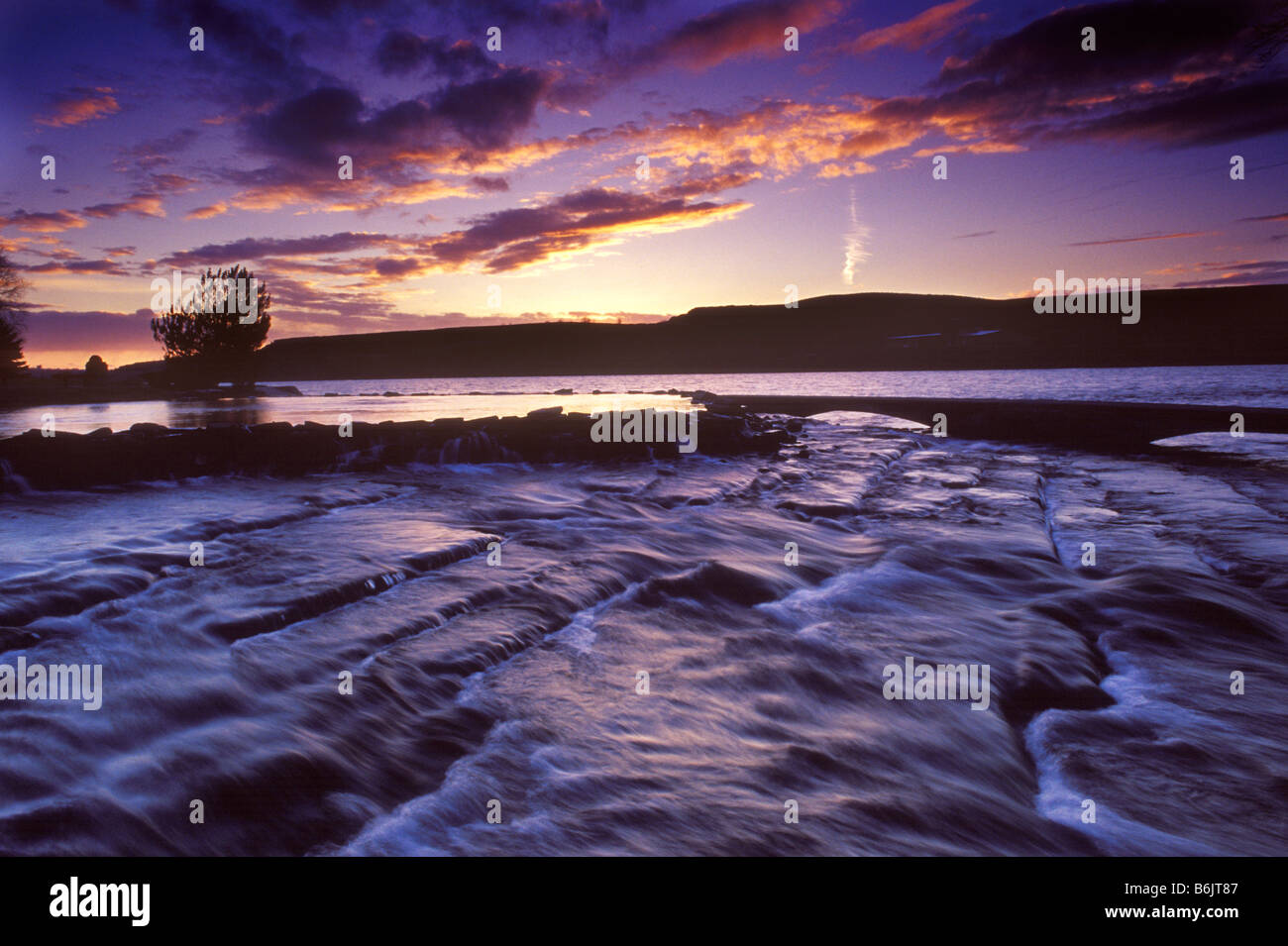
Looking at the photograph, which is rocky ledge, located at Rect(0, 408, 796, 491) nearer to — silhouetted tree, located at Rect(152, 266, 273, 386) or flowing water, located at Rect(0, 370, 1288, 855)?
flowing water, located at Rect(0, 370, 1288, 855)

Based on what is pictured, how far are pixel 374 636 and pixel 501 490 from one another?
7648 millimetres

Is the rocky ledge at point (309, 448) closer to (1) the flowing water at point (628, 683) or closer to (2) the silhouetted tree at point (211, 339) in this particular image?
(1) the flowing water at point (628, 683)

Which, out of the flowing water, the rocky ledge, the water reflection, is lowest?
the flowing water

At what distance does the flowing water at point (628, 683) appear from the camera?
3697mm

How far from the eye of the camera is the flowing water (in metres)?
3.70

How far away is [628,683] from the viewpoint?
211 inches

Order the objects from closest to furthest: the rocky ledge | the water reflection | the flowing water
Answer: the flowing water
the rocky ledge
the water reflection

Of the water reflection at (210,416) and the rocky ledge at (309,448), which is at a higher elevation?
the water reflection at (210,416)

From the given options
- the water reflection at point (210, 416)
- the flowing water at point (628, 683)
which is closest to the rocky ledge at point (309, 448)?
the flowing water at point (628, 683)

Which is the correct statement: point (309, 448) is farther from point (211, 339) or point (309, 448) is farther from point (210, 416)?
point (211, 339)

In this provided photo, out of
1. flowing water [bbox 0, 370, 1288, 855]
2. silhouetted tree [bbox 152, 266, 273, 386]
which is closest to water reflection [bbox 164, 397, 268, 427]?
flowing water [bbox 0, 370, 1288, 855]

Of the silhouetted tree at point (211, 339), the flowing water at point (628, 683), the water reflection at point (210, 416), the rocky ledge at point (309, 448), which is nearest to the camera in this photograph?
the flowing water at point (628, 683)
